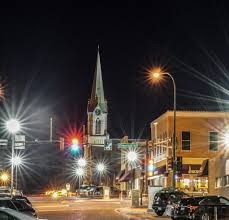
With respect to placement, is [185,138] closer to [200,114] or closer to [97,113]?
[200,114]

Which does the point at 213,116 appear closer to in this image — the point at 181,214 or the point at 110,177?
the point at 181,214

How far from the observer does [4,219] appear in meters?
12.8

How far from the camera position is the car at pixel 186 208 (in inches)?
1029

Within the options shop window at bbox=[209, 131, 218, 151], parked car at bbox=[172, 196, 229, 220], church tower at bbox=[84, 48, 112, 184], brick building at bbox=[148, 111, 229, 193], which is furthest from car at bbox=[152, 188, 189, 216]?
church tower at bbox=[84, 48, 112, 184]

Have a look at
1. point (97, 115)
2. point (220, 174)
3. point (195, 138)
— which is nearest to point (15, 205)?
point (220, 174)

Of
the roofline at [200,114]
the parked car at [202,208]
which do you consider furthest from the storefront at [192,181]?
the parked car at [202,208]

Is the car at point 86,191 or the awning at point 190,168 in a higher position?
the awning at point 190,168

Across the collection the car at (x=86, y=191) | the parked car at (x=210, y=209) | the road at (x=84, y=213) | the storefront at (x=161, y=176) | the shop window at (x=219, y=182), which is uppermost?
the storefront at (x=161, y=176)

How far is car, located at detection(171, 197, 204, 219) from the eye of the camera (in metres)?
26.1

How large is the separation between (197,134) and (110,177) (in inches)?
2374

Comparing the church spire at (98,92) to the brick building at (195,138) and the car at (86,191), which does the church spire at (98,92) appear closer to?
the car at (86,191)

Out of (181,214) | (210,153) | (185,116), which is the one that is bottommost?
(181,214)

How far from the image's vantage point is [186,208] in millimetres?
26547

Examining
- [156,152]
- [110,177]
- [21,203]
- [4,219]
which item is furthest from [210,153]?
[110,177]
